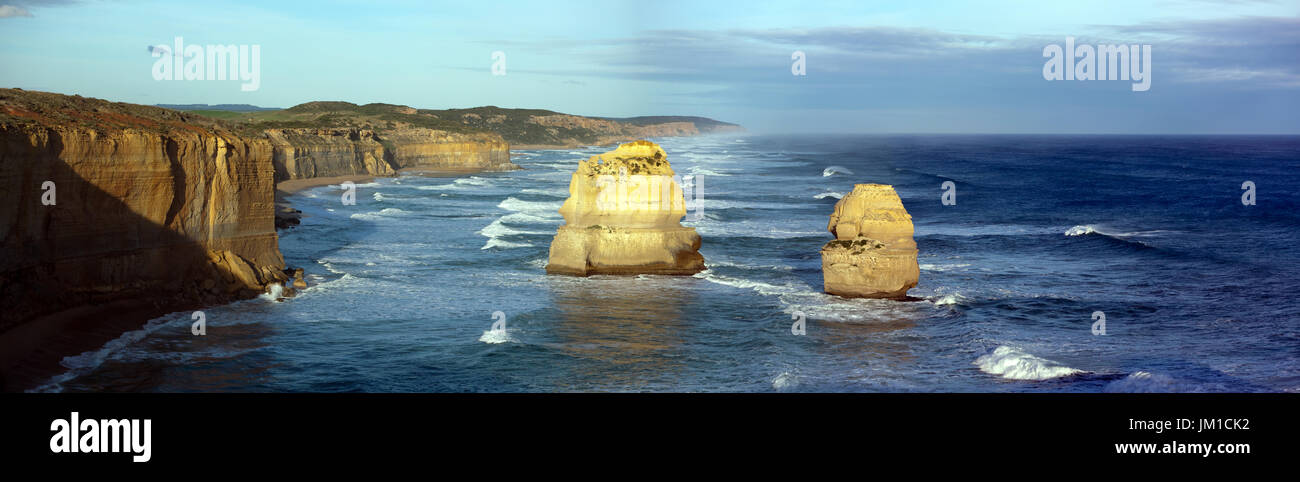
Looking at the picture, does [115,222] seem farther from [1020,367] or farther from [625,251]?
[1020,367]

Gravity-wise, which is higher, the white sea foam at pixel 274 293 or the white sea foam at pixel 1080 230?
the white sea foam at pixel 1080 230

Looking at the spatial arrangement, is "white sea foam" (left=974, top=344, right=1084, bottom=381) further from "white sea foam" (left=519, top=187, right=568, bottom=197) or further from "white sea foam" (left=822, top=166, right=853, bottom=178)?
"white sea foam" (left=822, top=166, right=853, bottom=178)

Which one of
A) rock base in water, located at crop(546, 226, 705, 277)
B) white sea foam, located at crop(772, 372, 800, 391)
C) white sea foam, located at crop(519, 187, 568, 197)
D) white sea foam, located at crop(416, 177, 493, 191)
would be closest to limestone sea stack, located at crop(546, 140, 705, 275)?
rock base in water, located at crop(546, 226, 705, 277)

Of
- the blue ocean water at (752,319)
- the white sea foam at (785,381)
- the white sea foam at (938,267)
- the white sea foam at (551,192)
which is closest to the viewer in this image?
the white sea foam at (785,381)

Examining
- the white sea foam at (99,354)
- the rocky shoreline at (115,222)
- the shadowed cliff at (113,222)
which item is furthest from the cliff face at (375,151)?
the white sea foam at (99,354)

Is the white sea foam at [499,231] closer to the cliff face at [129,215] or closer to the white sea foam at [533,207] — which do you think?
the white sea foam at [533,207]

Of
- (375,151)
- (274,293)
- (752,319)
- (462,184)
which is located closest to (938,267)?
(752,319)
